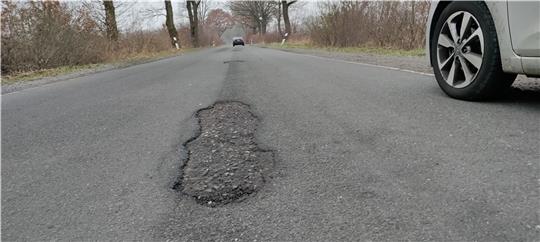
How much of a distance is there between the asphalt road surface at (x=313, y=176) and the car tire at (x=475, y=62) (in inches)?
5.2

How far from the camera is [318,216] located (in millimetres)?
1562

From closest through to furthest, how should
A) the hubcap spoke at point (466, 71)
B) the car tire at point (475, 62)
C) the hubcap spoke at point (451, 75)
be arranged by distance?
the car tire at point (475, 62) < the hubcap spoke at point (466, 71) < the hubcap spoke at point (451, 75)

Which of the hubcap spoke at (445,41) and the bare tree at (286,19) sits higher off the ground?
the bare tree at (286,19)

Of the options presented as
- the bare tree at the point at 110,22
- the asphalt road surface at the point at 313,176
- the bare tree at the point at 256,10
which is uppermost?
the bare tree at the point at 256,10

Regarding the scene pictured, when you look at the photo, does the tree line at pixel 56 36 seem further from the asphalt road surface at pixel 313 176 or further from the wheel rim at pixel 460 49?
the wheel rim at pixel 460 49

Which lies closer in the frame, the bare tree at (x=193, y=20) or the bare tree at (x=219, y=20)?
the bare tree at (x=193, y=20)

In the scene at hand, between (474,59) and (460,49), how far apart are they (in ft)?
0.60

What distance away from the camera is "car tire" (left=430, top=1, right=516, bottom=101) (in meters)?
2.90

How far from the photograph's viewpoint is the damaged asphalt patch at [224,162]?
6.15 ft

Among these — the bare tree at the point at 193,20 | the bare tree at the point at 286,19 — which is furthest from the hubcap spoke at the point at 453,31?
the bare tree at the point at 193,20

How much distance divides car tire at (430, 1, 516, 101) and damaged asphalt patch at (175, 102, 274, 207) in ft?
5.86

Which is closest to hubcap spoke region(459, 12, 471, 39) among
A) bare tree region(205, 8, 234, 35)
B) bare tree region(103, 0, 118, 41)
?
bare tree region(103, 0, 118, 41)

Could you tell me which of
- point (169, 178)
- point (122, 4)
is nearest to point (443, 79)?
point (169, 178)

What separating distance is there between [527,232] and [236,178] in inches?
49.5
